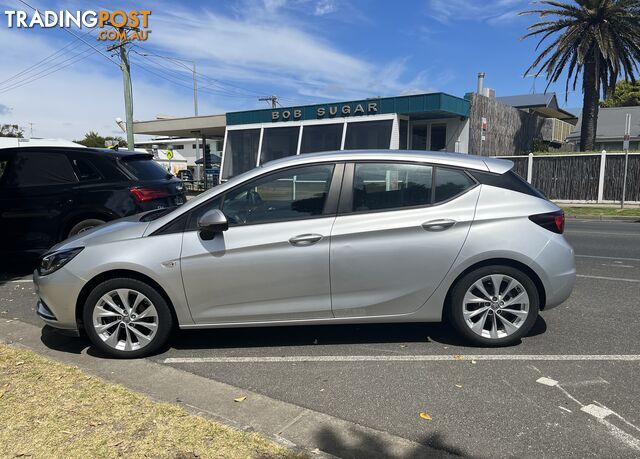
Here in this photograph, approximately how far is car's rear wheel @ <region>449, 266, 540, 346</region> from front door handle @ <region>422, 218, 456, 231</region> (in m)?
0.45

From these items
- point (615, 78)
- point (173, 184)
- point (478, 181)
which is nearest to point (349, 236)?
point (478, 181)

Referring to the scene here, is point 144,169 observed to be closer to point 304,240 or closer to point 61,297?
point 61,297

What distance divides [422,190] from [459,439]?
200 cm

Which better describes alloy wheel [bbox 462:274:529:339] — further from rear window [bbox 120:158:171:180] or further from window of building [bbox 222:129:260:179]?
window of building [bbox 222:129:260:179]

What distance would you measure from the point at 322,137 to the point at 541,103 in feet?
90.0

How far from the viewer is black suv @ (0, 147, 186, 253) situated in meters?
6.63

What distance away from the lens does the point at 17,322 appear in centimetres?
500

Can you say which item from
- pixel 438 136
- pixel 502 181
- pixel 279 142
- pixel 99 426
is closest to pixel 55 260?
pixel 99 426

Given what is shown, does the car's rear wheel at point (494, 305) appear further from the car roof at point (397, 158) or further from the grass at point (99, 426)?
the grass at point (99, 426)

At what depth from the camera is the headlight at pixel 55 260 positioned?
13.1 ft

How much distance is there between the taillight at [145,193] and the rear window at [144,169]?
248 mm

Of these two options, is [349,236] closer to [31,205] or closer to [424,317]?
[424,317]

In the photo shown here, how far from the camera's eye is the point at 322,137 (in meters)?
19.5

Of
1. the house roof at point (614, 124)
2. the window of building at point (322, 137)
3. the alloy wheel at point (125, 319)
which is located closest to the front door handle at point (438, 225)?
the alloy wheel at point (125, 319)
